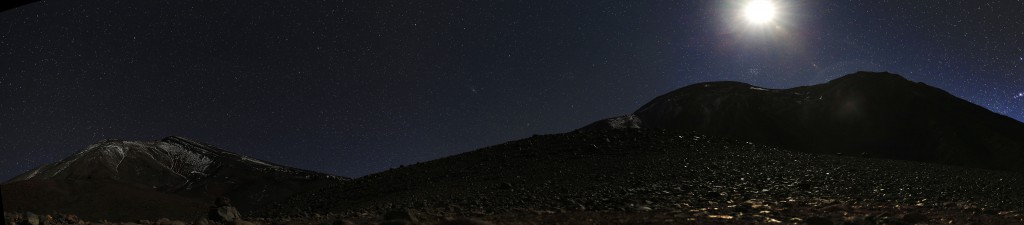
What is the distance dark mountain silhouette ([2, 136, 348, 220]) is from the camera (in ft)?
282

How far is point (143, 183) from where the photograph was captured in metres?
172

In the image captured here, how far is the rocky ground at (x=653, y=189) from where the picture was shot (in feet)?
39.0

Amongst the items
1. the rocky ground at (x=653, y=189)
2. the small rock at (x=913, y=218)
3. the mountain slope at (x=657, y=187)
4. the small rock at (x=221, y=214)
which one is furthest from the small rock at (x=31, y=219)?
the small rock at (x=913, y=218)

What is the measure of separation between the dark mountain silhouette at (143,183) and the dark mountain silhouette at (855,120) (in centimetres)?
8680

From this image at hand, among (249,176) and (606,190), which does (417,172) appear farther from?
(249,176)

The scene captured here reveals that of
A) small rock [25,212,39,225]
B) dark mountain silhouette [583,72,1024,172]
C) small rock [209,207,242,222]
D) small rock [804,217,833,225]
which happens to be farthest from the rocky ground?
dark mountain silhouette [583,72,1024,172]

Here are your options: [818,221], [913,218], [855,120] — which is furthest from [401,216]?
[855,120]

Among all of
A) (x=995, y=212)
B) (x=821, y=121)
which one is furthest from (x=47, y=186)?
(x=821, y=121)

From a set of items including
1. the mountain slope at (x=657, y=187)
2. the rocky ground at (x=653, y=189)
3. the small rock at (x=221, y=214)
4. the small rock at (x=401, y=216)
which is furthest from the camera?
the mountain slope at (x=657, y=187)

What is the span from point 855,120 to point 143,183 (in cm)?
19902

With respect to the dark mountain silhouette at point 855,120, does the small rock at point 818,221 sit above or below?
below

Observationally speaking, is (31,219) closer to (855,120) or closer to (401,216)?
(401,216)

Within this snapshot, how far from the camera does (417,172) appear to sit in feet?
87.0

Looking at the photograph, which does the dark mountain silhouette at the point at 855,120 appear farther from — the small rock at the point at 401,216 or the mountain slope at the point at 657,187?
the small rock at the point at 401,216
